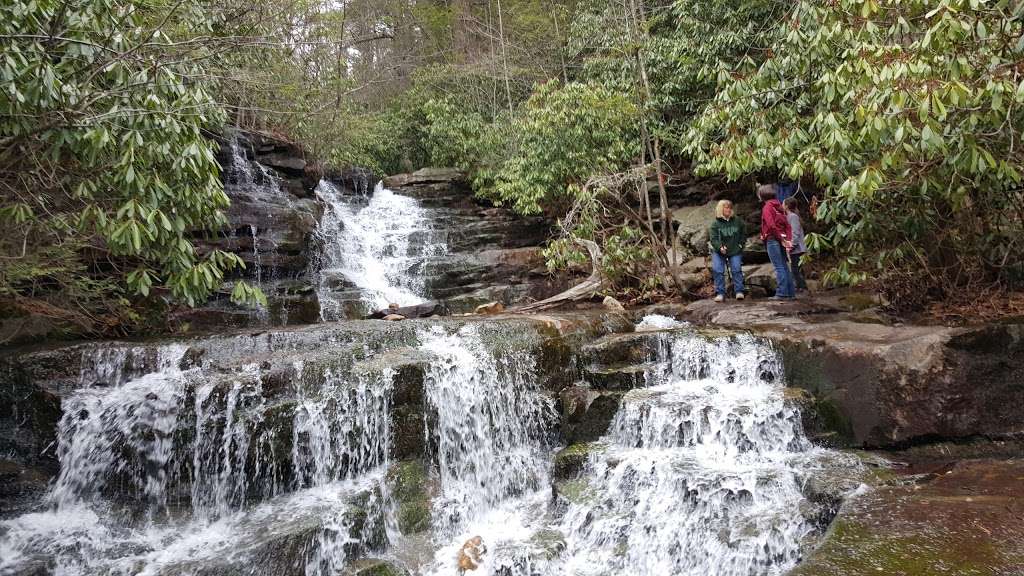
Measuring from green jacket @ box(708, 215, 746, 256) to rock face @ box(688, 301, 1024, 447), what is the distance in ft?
9.91

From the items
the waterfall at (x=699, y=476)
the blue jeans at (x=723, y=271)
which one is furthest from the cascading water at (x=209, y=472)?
the blue jeans at (x=723, y=271)

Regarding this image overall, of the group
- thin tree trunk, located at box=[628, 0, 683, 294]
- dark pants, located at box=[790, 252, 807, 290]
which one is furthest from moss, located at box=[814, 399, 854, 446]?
thin tree trunk, located at box=[628, 0, 683, 294]

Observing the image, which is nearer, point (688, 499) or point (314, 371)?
point (688, 499)

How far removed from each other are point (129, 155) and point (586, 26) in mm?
12088

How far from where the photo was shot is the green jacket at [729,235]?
932cm

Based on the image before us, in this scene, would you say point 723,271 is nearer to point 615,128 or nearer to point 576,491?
point 615,128

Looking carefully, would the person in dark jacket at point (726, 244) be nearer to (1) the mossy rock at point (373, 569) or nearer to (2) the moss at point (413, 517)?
(2) the moss at point (413, 517)

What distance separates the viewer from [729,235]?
931cm

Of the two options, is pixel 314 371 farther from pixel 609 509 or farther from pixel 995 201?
pixel 995 201

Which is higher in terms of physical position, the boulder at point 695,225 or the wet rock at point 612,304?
the boulder at point 695,225

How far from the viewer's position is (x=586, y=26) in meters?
14.2

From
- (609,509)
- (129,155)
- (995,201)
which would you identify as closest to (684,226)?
(995,201)

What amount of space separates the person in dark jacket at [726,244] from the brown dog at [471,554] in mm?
5720

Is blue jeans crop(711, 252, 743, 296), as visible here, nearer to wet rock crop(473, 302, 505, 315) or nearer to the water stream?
the water stream
